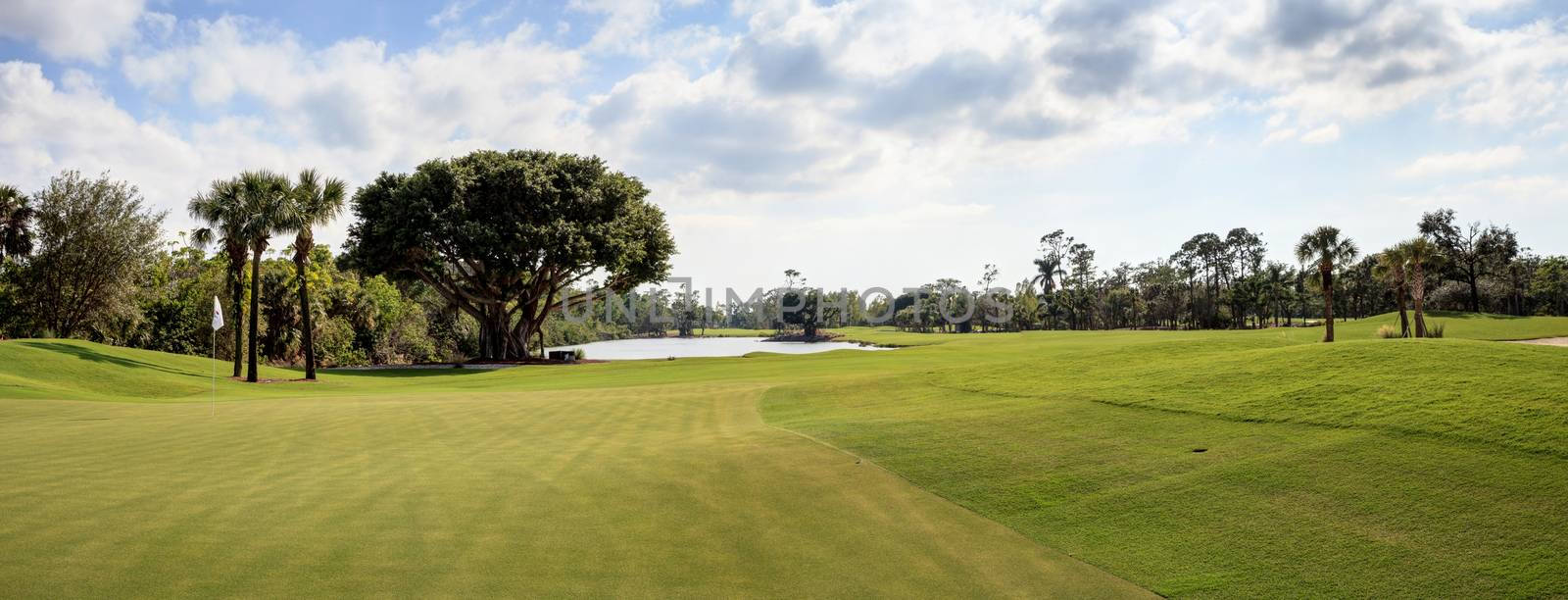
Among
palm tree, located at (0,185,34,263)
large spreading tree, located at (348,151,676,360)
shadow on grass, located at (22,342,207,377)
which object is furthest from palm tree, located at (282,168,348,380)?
palm tree, located at (0,185,34,263)

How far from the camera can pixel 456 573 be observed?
6.64 metres

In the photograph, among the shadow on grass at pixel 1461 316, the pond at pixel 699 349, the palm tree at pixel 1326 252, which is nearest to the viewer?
the palm tree at pixel 1326 252

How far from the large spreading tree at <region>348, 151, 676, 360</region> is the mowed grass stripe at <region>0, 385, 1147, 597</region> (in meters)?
36.5

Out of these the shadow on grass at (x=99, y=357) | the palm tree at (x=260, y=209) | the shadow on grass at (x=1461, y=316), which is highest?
the palm tree at (x=260, y=209)

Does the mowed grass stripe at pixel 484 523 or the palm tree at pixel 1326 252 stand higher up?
the palm tree at pixel 1326 252

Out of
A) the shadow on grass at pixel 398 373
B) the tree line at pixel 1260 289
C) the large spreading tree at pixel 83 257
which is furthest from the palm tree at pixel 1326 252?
the large spreading tree at pixel 83 257

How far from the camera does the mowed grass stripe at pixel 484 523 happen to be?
6.54m

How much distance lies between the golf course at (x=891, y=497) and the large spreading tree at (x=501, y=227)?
1349 inches

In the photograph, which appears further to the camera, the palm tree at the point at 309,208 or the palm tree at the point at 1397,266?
the palm tree at the point at 1397,266

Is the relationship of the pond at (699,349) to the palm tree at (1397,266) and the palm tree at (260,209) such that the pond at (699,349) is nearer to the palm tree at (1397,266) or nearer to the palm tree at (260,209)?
the palm tree at (260,209)

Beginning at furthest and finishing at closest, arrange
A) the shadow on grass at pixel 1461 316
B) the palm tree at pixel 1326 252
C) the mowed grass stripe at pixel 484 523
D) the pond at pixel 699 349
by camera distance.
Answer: the pond at pixel 699 349 < the shadow on grass at pixel 1461 316 < the palm tree at pixel 1326 252 < the mowed grass stripe at pixel 484 523

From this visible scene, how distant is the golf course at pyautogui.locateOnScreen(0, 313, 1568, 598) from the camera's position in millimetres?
6539

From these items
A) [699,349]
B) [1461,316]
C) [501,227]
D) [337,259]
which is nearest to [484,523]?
[501,227]

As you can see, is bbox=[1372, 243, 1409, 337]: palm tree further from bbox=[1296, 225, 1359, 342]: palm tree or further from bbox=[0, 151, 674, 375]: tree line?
bbox=[0, 151, 674, 375]: tree line
